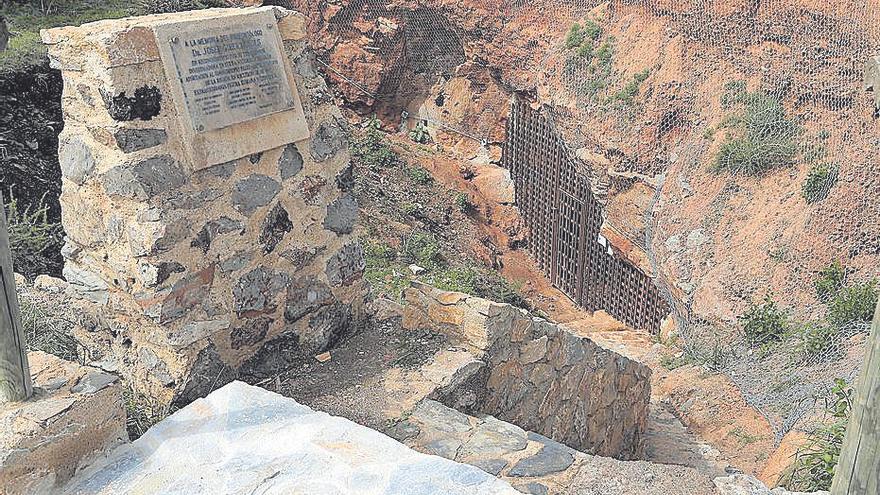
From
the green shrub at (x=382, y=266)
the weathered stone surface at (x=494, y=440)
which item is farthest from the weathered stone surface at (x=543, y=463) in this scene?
the green shrub at (x=382, y=266)

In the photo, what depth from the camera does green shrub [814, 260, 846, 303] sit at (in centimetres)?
786

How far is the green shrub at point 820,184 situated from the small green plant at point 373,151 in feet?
17.5

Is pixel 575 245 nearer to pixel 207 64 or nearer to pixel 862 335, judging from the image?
pixel 862 335

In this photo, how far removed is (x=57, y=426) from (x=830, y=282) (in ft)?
23.9

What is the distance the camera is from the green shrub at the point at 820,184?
855 cm

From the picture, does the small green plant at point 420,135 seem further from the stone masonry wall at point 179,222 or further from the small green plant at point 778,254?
the stone masonry wall at point 179,222

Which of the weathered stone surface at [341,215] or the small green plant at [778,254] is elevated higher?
the weathered stone surface at [341,215]

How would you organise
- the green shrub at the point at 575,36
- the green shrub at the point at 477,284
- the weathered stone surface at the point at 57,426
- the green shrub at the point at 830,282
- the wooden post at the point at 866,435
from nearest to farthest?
the wooden post at the point at 866,435 < the weathered stone surface at the point at 57,426 < the green shrub at the point at 830,282 < the green shrub at the point at 477,284 < the green shrub at the point at 575,36

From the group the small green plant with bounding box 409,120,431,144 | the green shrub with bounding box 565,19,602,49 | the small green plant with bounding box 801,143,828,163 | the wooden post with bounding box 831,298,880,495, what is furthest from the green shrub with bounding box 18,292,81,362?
the small green plant with bounding box 409,120,431,144

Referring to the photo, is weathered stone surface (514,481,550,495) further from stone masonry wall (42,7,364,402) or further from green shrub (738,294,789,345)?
green shrub (738,294,789,345)

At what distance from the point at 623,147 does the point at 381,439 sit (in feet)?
26.4

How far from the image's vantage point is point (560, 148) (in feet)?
36.2

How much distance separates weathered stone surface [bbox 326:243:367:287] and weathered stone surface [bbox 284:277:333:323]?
72 millimetres

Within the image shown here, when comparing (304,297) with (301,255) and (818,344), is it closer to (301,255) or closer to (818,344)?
(301,255)
